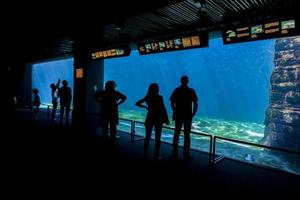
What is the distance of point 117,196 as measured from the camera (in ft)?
11.0

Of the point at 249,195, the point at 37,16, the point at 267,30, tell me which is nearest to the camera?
the point at 249,195

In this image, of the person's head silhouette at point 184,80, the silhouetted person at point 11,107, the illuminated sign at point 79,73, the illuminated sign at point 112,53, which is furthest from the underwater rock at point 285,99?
the silhouetted person at point 11,107

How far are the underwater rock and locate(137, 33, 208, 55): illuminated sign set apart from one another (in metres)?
26.2

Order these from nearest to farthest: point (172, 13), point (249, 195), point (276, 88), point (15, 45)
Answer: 1. point (249, 195)
2. point (172, 13)
3. point (15, 45)
4. point (276, 88)

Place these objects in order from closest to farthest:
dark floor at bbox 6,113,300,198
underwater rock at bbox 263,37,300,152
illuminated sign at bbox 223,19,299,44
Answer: dark floor at bbox 6,113,300,198 → illuminated sign at bbox 223,19,299,44 → underwater rock at bbox 263,37,300,152

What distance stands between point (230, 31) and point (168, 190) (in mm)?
4050

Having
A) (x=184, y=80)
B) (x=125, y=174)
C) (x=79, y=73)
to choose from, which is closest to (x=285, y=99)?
(x=79, y=73)

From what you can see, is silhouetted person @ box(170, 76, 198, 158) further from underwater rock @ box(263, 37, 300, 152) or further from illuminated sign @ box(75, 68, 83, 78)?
underwater rock @ box(263, 37, 300, 152)

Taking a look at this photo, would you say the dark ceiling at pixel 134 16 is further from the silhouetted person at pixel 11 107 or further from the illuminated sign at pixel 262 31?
the silhouetted person at pixel 11 107

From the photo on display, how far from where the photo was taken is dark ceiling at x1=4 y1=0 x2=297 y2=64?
16.5 ft

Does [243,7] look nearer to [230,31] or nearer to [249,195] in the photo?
[230,31]

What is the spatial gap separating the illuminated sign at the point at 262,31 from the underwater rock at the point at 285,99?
26.2 meters

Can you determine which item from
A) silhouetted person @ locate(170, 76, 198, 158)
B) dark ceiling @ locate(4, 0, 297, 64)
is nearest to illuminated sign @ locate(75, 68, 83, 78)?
dark ceiling @ locate(4, 0, 297, 64)

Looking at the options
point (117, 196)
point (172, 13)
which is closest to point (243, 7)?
point (172, 13)
